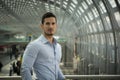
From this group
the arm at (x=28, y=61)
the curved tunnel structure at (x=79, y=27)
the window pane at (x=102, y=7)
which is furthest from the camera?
the window pane at (x=102, y=7)

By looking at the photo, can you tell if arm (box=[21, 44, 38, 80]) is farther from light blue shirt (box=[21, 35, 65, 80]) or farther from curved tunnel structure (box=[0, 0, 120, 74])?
curved tunnel structure (box=[0, 0, 120, 74])

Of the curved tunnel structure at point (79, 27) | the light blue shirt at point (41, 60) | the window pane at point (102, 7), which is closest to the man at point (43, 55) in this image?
the light blue shirt at point (41, 60)

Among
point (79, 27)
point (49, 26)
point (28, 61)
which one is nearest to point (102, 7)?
point (79, 27)

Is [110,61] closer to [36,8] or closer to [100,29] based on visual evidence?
[100,29]

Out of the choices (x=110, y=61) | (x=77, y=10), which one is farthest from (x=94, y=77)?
(x=77, y=10)

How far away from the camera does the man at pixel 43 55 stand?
106 inches

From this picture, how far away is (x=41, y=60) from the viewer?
2.77m

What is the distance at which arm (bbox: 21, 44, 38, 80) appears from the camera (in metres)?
2.68

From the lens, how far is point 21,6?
37.3 ft

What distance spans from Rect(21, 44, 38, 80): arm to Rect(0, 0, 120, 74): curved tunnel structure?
6.04 metres

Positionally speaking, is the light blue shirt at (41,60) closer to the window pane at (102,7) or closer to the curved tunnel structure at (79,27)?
the curved tunnel structure at (79,27)

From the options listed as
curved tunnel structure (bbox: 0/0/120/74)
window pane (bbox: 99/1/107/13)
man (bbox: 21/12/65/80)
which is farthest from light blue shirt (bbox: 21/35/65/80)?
window pane (bbox: 99/1/107/13)

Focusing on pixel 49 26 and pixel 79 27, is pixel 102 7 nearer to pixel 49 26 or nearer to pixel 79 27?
pixel 79 27

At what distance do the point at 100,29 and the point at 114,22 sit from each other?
2.46m
